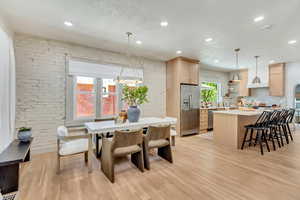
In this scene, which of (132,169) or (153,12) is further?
(132,169)

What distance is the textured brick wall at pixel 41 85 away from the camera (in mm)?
3197

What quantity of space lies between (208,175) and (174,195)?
0.83 meters

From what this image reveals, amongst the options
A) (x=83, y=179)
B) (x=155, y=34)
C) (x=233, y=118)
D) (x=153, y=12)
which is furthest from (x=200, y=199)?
(x=155, y=34)

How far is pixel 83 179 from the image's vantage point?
231cm

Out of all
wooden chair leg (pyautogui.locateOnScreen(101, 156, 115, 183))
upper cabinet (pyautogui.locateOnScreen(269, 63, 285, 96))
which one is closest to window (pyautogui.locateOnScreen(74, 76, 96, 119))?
wooden chair leg (pyautogui.locateOnScreen(101, 156, 115, 183))

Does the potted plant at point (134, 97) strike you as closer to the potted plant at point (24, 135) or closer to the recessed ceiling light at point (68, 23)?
the recessed ceiling light at point (68, 23)

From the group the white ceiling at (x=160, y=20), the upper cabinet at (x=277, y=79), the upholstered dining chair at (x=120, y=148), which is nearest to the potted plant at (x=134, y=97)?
the upholstered dining chair at (x=120, y=148)

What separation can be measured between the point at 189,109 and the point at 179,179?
127 inches

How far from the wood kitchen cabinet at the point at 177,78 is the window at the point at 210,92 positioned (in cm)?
170

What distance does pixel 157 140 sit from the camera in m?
2.93

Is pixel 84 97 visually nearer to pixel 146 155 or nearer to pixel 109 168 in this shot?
pixel 109 168

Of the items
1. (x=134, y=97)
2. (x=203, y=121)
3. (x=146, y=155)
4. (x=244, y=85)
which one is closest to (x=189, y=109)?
(x=203, y=121)

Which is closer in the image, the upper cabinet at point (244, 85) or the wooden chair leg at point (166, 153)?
the wooden chair leg at point (166, 153)

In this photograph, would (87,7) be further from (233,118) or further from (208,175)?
(233,118)
